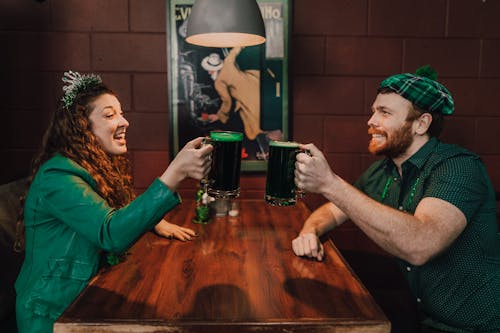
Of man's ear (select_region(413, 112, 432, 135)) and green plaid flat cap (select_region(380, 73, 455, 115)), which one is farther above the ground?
green plaid flat cap (select_region(380, 73, 455, 115))

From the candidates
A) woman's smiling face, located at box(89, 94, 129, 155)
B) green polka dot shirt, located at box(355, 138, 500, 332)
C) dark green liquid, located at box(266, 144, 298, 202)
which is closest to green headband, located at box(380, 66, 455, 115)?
green polka dot shirt, located at box(355, 138, 500, 332)

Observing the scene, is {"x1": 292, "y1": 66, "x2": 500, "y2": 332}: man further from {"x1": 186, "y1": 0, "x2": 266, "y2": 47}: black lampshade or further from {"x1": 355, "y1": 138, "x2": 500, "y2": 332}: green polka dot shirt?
{"x1": 186, "y1": 0, "x2": 266, "y2": 47}: black lampshade

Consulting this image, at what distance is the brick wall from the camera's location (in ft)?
8.21

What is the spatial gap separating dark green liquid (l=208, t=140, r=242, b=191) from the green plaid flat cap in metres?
0.80

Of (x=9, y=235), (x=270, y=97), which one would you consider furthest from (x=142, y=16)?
(x=9, y=235)

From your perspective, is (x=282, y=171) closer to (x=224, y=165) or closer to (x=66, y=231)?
(x=224, y=165)

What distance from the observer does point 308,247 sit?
4.73 ft

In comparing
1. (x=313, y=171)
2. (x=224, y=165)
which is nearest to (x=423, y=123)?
(x=313, y=171)

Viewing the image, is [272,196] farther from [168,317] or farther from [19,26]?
[19,26]

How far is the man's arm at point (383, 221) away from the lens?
4.20 ft

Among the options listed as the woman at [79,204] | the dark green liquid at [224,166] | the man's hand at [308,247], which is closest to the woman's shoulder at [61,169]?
the woman at [79,204]

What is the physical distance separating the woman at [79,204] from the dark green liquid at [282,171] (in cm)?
23

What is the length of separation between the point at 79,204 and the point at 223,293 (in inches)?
21.3

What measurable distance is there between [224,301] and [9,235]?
3.72ft
